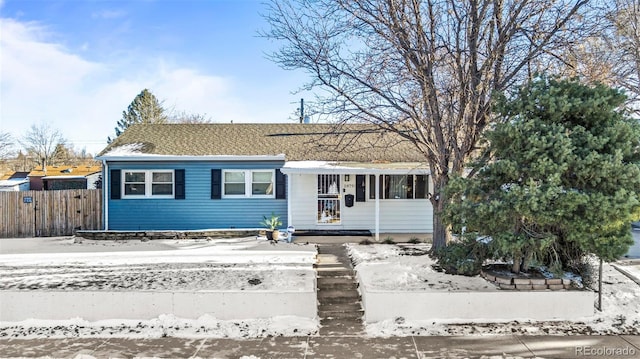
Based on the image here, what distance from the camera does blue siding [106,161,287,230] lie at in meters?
12.7

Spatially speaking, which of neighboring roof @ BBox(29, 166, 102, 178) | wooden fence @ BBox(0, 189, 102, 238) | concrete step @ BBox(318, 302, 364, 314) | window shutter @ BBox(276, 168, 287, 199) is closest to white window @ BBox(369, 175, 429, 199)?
window shutter @ BBox(276, 168, 287, 199)

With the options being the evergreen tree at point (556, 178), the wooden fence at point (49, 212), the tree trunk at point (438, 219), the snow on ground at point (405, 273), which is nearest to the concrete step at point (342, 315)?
the snow on ground at point (405, 273)

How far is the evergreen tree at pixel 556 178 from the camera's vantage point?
569cm

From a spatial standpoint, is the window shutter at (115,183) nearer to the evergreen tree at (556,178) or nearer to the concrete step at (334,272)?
the concrete step at (334,272)

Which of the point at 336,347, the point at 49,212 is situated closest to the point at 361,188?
the point at 336,347

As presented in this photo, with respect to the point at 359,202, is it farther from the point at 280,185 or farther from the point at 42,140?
the point at 42,140

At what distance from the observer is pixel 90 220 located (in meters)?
13.2

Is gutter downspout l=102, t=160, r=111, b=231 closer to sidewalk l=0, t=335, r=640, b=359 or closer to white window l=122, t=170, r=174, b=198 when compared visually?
white window l=122, t=170, r=174, b=198

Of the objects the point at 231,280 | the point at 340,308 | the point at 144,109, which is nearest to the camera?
the point at 340,308

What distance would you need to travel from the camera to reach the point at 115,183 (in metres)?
12.6

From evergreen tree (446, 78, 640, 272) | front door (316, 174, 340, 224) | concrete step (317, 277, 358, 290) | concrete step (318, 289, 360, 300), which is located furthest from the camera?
front door (316, 174, 340, 224)

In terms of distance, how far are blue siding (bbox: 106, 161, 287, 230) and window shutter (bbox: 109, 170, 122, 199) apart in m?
0.16

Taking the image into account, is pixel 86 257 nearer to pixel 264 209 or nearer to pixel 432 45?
pixel 264 209

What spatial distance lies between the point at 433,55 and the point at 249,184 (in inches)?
292
